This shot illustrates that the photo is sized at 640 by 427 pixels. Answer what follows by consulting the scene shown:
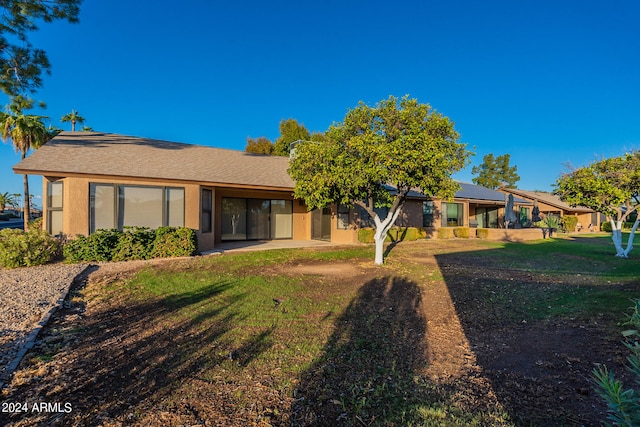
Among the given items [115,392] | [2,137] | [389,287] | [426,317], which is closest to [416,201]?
[389,287]

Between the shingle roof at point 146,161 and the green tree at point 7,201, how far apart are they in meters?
57.0

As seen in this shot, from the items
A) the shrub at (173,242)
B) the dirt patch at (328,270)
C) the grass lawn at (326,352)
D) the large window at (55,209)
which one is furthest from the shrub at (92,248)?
the dirt patch at (328,270)

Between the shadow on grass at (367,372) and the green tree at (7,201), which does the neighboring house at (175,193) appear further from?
the green tree at (7,201)

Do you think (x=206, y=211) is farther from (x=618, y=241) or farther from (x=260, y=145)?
(x=260, y=145)

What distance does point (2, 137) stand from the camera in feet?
65.4

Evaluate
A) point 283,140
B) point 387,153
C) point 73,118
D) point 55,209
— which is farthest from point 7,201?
point 387,153

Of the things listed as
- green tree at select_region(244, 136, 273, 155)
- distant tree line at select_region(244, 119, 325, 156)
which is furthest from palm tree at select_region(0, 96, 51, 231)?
green tree at select_region(244, 136, 273, 155)

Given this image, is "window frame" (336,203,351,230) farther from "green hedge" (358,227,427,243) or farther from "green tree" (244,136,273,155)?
"green tree" (244,136,273,155)

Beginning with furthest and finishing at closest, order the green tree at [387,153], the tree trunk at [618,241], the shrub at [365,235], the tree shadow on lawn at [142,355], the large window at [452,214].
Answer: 1. the large window at [452,214]
2. the shrub at [365,235]
3. the tree trunk at [618,241]
4. the green tree at [387,153]
5. the tree shadow on lawn at [142,355]

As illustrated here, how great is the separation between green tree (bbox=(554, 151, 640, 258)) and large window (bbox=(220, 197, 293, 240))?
40.9ft

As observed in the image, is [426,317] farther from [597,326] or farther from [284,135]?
[284,135]

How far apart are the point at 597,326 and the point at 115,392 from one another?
6126mm

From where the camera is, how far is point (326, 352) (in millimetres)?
4012

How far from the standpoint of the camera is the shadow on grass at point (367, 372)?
9.36 ft
